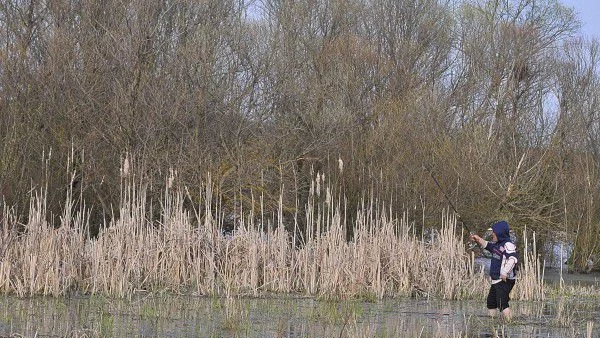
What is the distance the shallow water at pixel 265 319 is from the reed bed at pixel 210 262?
0.40 m

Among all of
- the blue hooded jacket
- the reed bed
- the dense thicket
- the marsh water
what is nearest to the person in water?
the blue hooded jacket

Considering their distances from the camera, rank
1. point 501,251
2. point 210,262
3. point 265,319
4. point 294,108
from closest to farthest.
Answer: point 265,319
point 501,251
point 210,262
point 294,108

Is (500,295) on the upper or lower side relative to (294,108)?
lower

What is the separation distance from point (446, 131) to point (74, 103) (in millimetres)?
9782

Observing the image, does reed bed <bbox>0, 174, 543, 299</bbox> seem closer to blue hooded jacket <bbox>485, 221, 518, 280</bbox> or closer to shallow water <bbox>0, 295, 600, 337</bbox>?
shallow water <bbox>0, 295, 600, 337</bbox>

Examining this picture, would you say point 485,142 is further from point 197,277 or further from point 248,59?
point 197,277

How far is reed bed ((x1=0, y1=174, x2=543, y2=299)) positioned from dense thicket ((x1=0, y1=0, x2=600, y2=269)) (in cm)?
299

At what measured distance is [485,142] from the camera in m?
23.7

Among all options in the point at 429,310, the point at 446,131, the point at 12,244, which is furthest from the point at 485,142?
the point at 12,244

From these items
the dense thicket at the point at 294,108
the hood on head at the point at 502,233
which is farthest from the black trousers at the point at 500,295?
the dense thicket at the point at 294,108

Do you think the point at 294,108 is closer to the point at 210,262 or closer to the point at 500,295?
the point at 210,262

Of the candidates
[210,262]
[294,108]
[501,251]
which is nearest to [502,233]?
[501,251]

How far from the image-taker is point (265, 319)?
940 centimetres

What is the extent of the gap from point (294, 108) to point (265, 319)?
1348 centimetres
